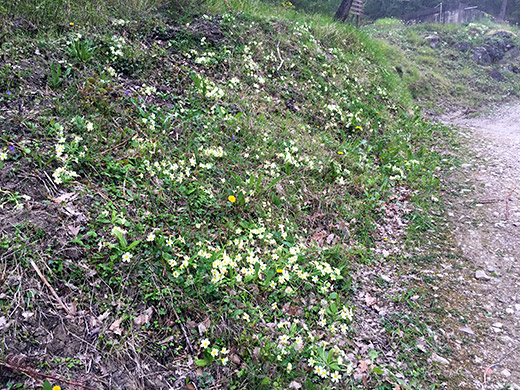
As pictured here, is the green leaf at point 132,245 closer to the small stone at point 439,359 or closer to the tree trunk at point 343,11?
the small stone at point 439,359

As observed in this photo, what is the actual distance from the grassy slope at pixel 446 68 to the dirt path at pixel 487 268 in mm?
4516

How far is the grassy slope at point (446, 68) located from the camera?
1109 centimetres

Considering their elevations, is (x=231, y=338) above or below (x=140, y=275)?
below

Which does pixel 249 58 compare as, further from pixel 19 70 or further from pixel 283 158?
pixel 19 70

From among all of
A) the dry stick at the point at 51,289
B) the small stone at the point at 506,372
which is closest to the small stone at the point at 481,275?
the small stone at the point at 506,372

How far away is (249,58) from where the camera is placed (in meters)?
6.24

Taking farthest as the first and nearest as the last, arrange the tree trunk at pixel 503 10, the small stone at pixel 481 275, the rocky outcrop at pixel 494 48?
the tree trunk at pixel 503 10 → the rocky outcrop at pixel 494 48 → the small stone at pixel 481 275

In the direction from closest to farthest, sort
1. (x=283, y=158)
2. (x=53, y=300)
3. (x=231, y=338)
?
(x=53, y=300)
(x=231, y=338)
(x=283, y=158)

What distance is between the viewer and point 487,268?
4055 millimetres

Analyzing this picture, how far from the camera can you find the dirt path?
3.00 metres

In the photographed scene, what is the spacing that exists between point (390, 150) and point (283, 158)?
2637mm

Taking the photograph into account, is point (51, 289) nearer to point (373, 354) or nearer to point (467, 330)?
point (373, 354)

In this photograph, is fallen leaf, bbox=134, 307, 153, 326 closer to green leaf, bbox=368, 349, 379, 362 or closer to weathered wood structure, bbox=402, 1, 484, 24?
green leaf, bbox=368, 349, 379, 362

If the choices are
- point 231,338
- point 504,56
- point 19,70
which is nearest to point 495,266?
point 231,338
